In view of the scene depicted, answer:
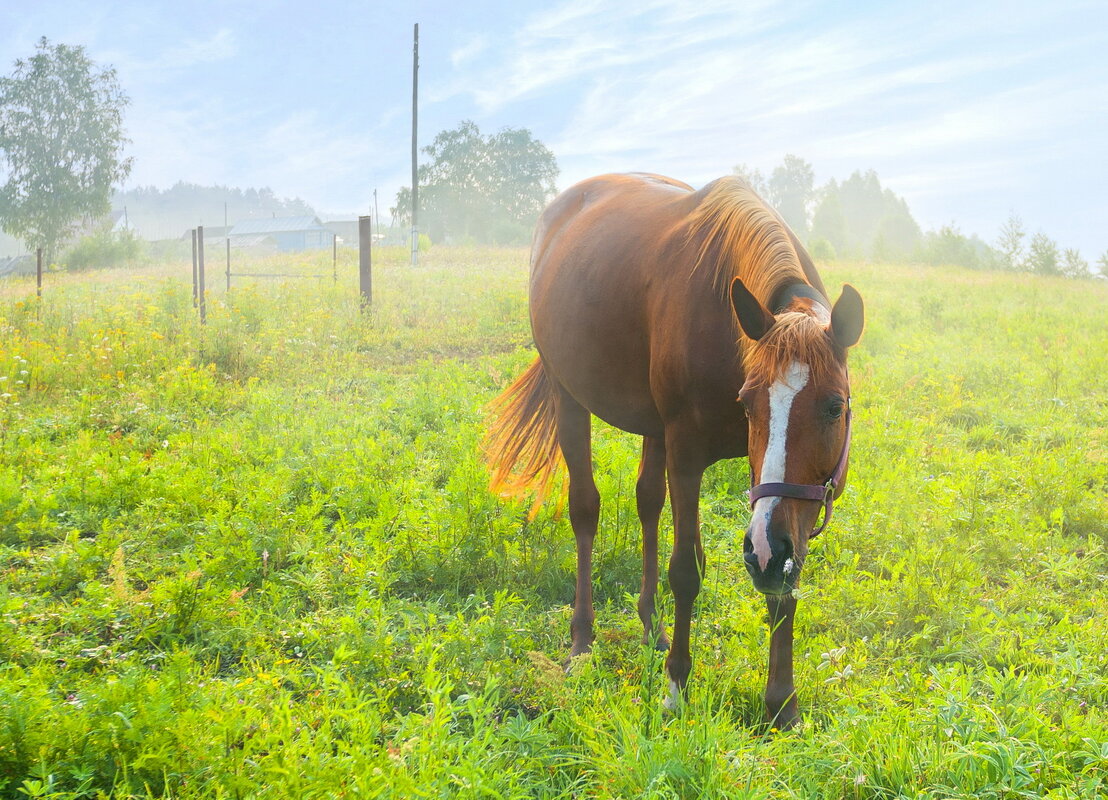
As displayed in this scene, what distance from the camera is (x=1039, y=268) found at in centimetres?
2761

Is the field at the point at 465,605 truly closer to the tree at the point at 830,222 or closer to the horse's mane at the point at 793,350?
the horse's mane at the point at 793,350

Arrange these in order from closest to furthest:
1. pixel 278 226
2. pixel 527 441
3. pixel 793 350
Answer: pixel 793 350 → pixel 527 441 → pixel 278 226

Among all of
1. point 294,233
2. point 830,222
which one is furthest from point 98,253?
point 830,222

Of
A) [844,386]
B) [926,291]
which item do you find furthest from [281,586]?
[926,291]

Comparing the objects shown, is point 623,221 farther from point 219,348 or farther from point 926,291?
point 926,291

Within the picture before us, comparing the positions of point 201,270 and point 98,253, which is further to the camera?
point 98,253

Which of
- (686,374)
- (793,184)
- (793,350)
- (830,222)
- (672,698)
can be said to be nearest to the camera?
(793,350)

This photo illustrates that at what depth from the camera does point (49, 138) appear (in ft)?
137

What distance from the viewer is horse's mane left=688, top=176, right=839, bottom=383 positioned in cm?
220

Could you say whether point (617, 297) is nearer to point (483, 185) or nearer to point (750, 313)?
point (750, 313)

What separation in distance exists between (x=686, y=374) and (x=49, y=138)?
51085mm

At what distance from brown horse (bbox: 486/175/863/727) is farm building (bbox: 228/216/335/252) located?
6784cm

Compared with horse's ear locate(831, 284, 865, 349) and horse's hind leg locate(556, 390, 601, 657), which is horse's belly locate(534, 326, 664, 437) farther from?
horse's ear locate(831, 284, 865, 349)

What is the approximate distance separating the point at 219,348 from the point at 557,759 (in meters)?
8.03
